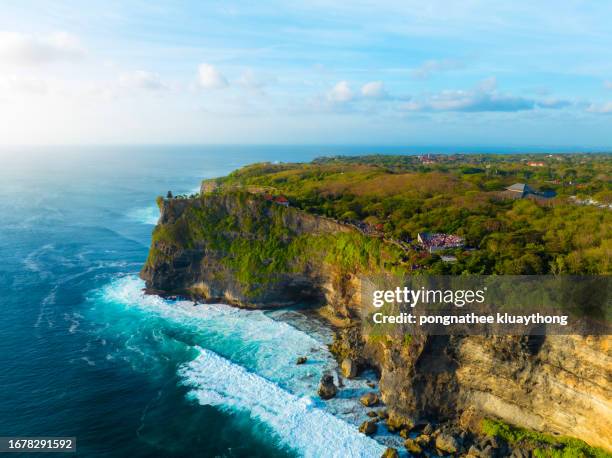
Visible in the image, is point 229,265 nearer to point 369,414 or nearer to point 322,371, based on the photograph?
point 322,371

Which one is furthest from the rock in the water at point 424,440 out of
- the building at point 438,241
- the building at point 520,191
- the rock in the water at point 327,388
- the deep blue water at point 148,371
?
the building at point 520,191

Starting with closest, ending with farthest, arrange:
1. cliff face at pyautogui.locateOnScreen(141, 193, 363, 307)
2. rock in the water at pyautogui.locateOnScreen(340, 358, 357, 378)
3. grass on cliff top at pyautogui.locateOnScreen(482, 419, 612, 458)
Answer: grass on cliff top at pyautogui.locateOnScreen(482, 419, 612, 458), rock in the water at pyautogui.locateOnScreen(340, 358, 357, 378), cliff face at pyautogui.locateOnScreen(141, 193, 363, 307)

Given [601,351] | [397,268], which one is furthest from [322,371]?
[601,351]

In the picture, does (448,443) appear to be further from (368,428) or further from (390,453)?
(368,428)

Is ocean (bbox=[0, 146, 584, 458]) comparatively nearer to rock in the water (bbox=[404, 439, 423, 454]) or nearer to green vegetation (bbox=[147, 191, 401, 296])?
rock in the water (bbox=[404, 439, 423, 454])

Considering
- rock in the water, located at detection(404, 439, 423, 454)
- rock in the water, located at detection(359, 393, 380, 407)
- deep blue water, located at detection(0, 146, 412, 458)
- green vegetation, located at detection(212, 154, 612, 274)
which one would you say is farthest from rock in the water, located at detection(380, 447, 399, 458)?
green vegetation, located at detection(212, 154, 612, 274)
